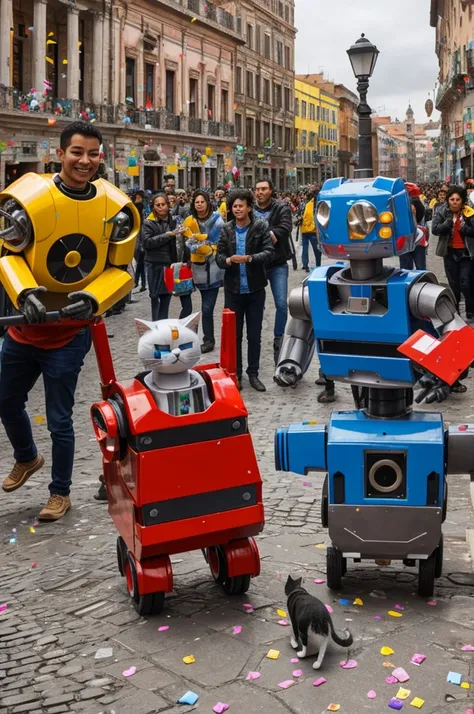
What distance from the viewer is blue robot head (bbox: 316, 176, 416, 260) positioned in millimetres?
3752

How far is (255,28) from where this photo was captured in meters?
54.8

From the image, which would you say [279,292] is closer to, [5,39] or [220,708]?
[220,708]

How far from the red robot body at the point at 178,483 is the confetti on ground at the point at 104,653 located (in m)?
0.26

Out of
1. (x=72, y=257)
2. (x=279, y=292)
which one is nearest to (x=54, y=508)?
(x=72, y=257)

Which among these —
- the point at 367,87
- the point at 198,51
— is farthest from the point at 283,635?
the point at 198,51

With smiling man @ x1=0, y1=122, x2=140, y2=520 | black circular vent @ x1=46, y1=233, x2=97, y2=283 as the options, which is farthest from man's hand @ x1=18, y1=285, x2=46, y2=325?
black circular vent @ x1=46, y1=233, x2=97, y2=283

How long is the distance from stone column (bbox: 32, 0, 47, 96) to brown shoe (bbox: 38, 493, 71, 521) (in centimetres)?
2697

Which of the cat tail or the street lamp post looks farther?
the street lamp post

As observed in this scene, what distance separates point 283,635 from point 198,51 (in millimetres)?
42278

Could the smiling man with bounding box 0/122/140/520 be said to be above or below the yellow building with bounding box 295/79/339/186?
below

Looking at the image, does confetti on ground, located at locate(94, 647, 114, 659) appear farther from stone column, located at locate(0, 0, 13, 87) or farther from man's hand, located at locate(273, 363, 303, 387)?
stone column, located at locate(0, 0, 13, 87)

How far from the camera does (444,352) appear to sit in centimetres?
346

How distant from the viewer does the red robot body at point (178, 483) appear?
346 cm

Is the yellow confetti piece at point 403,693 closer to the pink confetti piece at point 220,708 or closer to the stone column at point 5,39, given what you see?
the pink confetti piece at point 220,708
